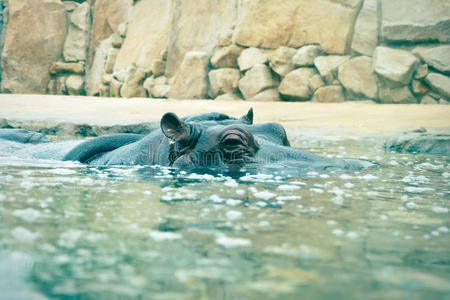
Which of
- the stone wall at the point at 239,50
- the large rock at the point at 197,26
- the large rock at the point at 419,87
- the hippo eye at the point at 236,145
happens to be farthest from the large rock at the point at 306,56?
the hippo eye at the point at 236,145

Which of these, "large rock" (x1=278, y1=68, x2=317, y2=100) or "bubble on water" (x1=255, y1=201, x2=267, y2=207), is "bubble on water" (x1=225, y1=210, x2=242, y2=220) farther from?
"large rock" (x1=278, y1=68, x2=317, y2=100)

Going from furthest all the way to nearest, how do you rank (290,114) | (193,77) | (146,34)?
1. (146,34)
2. (193,77)
3. (290,114)

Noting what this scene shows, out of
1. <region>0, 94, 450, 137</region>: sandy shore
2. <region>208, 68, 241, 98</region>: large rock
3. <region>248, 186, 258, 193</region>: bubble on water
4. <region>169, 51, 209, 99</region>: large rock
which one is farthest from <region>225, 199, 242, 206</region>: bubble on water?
<region>169, 51, 209, 99</region>: large rock

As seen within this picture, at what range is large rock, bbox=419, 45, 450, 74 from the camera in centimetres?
909

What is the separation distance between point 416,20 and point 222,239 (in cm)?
890

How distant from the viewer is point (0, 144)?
18.0 ft

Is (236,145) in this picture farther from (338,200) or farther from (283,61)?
(283,61)

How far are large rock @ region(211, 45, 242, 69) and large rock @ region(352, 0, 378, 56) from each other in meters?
2.76

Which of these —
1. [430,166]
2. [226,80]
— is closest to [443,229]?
[430,166]

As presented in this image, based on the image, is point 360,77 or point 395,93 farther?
point 360,77

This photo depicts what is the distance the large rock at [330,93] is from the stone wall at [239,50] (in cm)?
2

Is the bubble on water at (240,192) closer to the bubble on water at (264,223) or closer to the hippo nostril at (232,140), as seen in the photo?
the bubble on water at (264,223)

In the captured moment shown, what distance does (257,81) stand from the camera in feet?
36.3

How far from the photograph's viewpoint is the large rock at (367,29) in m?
10.0
